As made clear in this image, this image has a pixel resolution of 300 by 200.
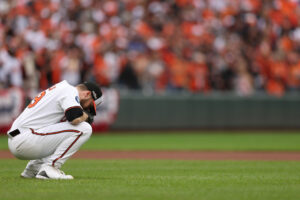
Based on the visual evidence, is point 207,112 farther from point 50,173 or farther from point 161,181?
point 50,173

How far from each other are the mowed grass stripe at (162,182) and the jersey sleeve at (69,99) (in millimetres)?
869

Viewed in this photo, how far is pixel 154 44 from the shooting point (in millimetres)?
19016

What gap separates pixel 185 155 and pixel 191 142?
3.70 meters

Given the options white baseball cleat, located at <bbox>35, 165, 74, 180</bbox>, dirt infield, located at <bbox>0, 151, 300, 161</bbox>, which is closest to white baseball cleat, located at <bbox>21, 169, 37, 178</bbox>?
white baseball cleat, located at <bbox>35, 165, 74, 180</bbox>

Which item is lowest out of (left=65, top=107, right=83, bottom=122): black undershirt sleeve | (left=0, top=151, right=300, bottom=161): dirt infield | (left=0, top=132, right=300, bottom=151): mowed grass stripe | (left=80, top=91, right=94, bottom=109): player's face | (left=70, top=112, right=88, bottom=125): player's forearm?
(left=0, top=132, right=300, bottom=151): mowed grass stripe

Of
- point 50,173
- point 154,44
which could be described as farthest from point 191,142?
point 50,173

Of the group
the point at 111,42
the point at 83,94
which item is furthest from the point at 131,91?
the point at 83,94

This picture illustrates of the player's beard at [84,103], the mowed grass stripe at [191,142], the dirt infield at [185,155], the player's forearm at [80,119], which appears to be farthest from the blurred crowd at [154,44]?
the player's forearm at [80,119]

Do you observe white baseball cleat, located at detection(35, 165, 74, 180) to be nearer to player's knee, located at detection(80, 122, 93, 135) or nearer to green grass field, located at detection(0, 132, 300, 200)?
green grass field, located at detection(0, 132, 300, 200)

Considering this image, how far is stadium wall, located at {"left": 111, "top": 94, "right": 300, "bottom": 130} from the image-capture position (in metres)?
18.6

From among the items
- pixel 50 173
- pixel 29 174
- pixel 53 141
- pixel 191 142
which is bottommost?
pixel 191 142

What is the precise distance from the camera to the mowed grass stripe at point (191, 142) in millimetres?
13820

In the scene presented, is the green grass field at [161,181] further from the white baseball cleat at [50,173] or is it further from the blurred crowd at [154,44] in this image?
the blurred crowd at [154,44]

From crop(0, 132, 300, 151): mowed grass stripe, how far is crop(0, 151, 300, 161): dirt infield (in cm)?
104
